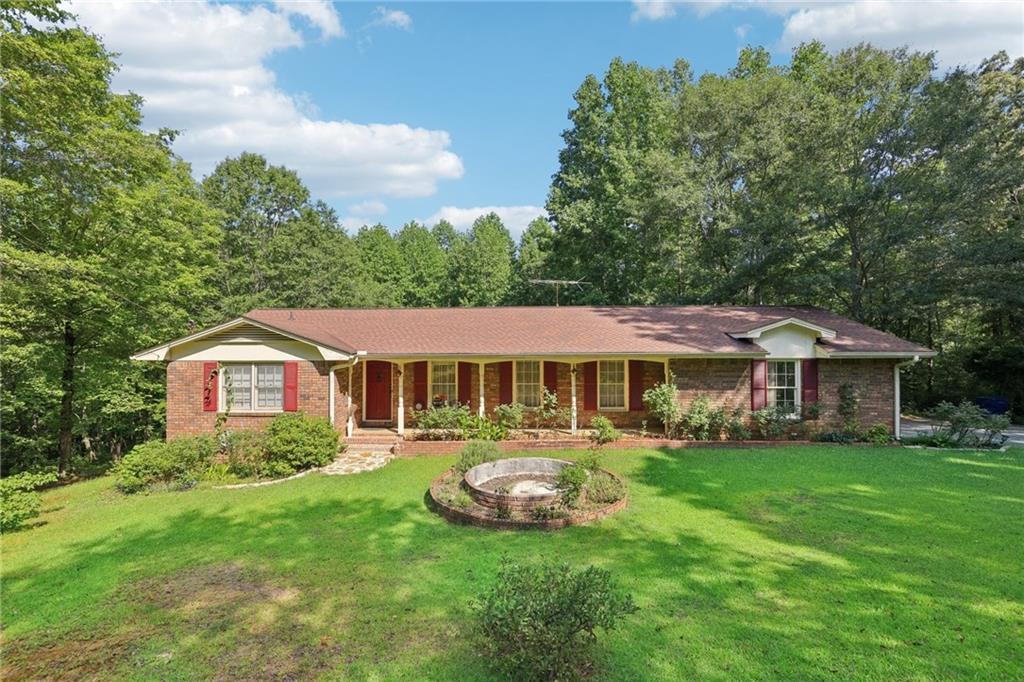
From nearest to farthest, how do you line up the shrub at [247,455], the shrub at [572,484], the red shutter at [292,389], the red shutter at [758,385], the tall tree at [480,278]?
the shrub at [572,484] → the shrub at [247,455] → the red shutter at [292,389] → the red shutter at [758,385] → the tall tree at [480,278]

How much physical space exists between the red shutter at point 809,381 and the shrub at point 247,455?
14.5 metres

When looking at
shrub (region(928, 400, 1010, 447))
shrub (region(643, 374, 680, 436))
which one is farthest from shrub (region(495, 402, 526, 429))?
shrub (region(928, 400, 1010, 447))

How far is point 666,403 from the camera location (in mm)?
12695

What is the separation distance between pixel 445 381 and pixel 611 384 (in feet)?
17.8

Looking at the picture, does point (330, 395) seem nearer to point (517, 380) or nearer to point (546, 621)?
point (517, 380)

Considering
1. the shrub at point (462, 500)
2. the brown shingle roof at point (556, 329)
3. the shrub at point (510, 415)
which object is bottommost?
the shrub at point (462, 500)

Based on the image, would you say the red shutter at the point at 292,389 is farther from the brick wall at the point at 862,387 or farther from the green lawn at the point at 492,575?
the brick wall at the point at 862,387

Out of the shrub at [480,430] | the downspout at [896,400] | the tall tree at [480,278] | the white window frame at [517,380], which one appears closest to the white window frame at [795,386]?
the downspout at [896,400]

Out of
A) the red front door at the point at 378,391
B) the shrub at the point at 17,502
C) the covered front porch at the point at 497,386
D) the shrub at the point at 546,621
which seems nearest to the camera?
the shrub at the point at 546,621

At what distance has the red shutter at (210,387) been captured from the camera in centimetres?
1231

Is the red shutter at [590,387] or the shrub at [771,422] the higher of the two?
the red shutter at [590,387]

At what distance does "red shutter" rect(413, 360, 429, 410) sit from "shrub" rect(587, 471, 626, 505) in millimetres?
7832

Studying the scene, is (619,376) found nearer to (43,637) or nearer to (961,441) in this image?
(961,441)

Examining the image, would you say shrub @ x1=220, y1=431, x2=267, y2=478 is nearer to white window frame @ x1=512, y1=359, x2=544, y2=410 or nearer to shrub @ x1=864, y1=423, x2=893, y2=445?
white window frame @ x1=512, y1=359, x2=544, y2=410
